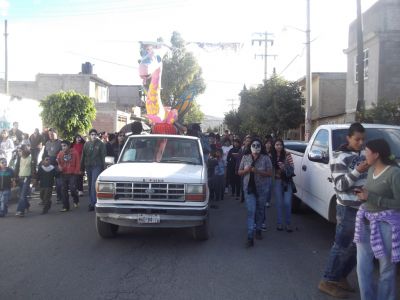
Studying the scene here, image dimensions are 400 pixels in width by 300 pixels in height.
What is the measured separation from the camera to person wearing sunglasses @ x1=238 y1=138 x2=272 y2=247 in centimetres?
762

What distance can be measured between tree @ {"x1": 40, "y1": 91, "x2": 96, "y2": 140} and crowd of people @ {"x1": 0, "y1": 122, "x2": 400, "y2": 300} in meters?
6.02

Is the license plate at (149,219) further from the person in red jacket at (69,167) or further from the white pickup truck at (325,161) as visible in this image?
the person in red jacket at (69,167)

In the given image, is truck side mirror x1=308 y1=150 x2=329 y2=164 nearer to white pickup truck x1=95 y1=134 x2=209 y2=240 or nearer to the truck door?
the truck door

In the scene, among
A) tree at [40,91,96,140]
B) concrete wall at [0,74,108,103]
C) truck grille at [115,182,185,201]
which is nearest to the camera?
truck grille at [115,182,185,201]

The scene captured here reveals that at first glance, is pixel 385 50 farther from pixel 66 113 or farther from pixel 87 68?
pixel 87 68

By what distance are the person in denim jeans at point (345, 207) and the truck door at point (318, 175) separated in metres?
2.23

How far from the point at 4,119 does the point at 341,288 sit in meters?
16.6

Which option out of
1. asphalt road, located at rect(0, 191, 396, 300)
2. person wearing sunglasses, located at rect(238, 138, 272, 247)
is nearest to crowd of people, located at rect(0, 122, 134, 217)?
asphalt road, located at rect(0, 191, 396, 300)

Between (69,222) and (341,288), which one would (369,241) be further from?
(69,222)

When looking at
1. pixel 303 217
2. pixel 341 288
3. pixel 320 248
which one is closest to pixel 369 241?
pixel 341 288

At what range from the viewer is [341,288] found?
5230mm

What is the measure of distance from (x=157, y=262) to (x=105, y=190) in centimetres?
151

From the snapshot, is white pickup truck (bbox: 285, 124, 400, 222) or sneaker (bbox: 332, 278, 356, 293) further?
white pickup truck (bbox: 285, 124, 400, 222)

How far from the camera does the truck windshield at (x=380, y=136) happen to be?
727 cm
